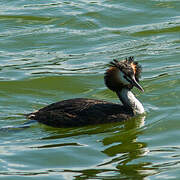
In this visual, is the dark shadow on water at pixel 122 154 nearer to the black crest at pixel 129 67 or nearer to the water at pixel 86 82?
the water at pixel 86 82

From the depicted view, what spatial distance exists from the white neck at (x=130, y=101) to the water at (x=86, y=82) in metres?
0.24

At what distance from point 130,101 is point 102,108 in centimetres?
63

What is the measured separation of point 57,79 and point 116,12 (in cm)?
585

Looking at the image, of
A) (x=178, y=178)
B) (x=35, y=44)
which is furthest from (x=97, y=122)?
(x=35, y=44)

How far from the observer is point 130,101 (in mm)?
12148

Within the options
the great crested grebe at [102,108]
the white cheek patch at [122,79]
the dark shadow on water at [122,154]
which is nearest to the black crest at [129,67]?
the great crested grebe at [102,108]

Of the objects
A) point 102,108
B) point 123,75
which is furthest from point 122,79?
point 102,108

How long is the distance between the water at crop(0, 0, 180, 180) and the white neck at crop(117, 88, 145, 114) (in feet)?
0.78

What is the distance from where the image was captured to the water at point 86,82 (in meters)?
9.84

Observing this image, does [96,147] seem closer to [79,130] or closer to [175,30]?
[79,130]

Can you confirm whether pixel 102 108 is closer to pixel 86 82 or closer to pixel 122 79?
pixel 122 79

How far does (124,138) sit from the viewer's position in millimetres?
11250

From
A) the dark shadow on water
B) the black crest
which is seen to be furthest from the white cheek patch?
the dark shadow on water

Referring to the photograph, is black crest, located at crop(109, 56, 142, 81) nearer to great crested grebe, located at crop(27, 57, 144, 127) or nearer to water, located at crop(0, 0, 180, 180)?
great crested grebe, located at crop(27, 57, 144, 127)
